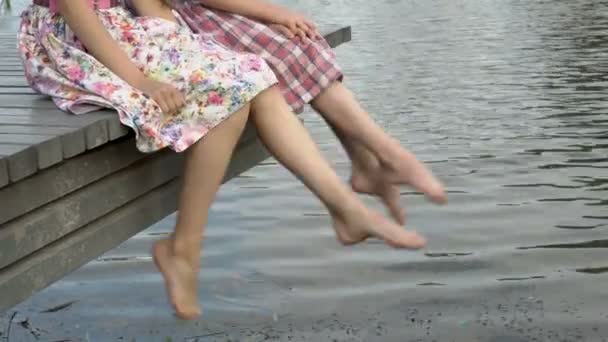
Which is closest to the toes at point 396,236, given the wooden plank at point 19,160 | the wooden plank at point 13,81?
the wooden plank at point 19,160

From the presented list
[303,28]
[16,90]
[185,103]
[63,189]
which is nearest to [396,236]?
[185,103]

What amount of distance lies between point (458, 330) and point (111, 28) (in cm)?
186

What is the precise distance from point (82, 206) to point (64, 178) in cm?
15

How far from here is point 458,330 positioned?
4.50m

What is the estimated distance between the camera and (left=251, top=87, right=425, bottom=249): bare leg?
123 inches

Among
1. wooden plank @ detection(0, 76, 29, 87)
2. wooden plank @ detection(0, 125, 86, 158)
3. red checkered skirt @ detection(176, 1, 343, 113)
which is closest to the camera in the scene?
wooden plank @ detection(0, 125, 86, 158)

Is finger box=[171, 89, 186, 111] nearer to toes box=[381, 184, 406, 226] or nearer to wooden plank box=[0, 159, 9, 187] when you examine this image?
wooden plank box=[0, 159, 9, 187]

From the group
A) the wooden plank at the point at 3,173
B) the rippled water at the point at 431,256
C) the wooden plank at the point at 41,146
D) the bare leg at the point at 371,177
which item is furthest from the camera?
the rippled water at the point at 431,256

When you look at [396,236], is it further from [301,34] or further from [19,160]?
[19,160]

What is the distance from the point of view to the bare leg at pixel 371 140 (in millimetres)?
3445

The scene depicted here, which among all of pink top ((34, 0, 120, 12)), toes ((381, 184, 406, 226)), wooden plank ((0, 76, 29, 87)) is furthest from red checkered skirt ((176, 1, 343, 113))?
wooden plank ((0, 76, 29, 87))

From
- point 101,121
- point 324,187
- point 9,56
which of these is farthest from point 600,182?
point 101,121

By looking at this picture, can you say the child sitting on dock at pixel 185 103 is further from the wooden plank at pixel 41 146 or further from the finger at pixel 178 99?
the wooden plank at pixel 41 146

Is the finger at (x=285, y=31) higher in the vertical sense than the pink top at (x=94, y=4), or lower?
lower
